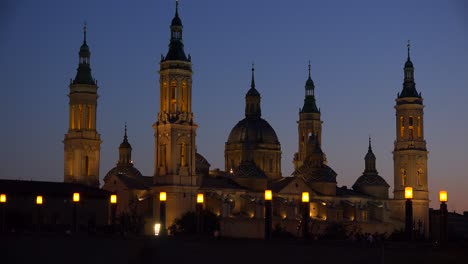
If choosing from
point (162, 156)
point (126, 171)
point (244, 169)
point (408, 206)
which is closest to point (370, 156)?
point (244, 169)

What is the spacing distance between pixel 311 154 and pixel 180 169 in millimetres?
27757

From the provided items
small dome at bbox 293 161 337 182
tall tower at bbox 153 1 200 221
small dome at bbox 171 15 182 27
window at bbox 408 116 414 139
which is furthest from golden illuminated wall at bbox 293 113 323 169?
small dome at bbox 171 15 182 27

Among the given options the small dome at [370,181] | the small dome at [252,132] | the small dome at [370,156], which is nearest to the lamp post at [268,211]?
the small dome at [252,132]

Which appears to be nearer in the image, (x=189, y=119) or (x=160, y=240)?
(x=160, y=240)

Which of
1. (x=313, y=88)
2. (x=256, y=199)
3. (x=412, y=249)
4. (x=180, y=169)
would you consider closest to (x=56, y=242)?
(x=412, y=249)

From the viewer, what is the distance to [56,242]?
54.1 metres

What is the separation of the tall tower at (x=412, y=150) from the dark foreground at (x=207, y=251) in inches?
3709

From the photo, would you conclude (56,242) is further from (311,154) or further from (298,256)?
(311,154)

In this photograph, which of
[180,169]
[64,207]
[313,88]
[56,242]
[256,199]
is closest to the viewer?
[56,242]

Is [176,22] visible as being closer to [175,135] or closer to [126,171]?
[175,135]

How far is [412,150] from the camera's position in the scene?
145 metres

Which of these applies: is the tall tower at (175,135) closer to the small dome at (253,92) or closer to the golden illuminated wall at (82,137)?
the golden illuminated wall at (82,137)

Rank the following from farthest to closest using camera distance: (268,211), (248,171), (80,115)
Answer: (248,171)
(80,115)
(268,211)

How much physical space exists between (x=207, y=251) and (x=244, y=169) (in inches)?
3401
